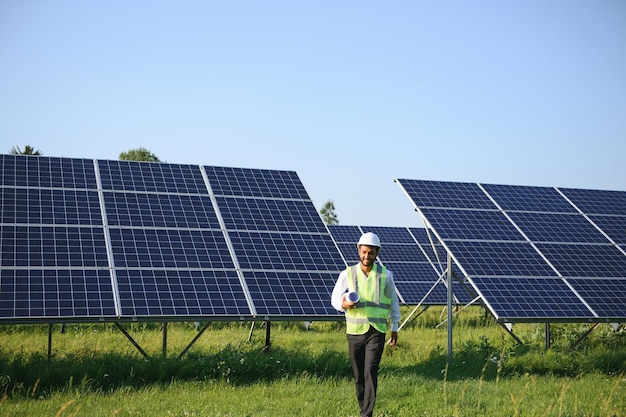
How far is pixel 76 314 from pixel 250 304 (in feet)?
9.53

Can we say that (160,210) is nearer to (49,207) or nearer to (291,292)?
(49,207)

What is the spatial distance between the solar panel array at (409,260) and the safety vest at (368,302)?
540 inches

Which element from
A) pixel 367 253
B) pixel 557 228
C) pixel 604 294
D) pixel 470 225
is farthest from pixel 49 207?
pixel 557 228

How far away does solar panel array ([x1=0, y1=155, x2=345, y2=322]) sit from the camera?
12656 mm

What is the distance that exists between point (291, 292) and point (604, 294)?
6673 millimetres

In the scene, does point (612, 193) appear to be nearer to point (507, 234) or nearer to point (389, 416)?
point (507, 234)

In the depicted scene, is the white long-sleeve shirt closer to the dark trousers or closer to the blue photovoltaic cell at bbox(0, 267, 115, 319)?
the dark trousers

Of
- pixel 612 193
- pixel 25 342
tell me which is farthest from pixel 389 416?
pixel 612 193

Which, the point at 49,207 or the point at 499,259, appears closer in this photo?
the point at 49,207

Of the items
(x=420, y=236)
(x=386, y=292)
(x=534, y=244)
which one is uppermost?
(x=420, y=236)

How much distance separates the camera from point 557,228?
18.2 metres

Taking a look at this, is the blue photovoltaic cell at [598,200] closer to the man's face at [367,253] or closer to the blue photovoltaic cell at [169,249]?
the blue photovoltaic cell at [169,249]

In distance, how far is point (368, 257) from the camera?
957 centimetres

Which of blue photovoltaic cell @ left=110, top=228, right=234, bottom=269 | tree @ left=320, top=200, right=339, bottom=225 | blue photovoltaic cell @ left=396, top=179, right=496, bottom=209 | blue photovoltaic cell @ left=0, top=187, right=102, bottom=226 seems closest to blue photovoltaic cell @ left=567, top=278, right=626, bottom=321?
blue photovoltaic cell @ left=396, top=179, right=496, bottom=209
